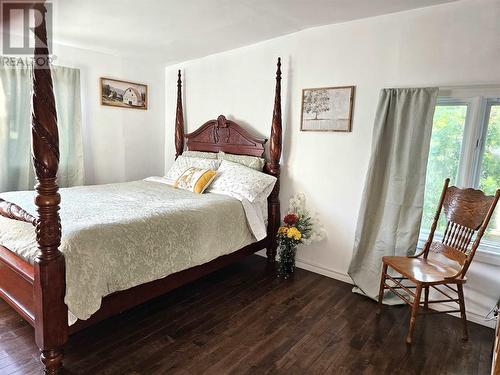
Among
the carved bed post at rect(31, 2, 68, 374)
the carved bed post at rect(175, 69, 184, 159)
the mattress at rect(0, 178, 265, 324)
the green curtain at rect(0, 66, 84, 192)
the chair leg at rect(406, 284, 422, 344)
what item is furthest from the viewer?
the carved bed post at rect(175, 69, 184, 159)

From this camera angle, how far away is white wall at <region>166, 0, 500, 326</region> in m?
2.30

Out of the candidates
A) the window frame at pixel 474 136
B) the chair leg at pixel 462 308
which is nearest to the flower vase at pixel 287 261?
the chair leg at pixel 462 308

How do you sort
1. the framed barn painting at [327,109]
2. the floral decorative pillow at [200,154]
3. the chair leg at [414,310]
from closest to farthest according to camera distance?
the chair leg at [414,310] → the framed barn painting at [327,109] → the floral decorative pillow at [200,154]

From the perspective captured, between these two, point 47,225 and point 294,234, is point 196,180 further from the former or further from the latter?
point 47,225

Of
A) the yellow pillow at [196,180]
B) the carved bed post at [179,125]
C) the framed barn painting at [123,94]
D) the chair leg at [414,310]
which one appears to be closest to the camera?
the chair leg at [414,310]

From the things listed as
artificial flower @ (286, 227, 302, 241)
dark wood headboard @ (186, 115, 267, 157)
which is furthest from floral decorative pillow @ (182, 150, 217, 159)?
artificial flower @ (286, 227, 302, 241)

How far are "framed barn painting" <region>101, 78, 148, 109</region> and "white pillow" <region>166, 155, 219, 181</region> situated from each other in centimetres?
117

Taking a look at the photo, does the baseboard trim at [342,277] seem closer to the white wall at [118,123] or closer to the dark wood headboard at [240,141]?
the dark wood headboard at [240,141]

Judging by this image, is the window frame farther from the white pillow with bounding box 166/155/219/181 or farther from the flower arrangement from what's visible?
the white pillow with bounding box 166/155/219/181

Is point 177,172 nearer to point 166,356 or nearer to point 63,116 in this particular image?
point 63,116

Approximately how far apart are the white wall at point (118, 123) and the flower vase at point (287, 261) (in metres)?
2.54

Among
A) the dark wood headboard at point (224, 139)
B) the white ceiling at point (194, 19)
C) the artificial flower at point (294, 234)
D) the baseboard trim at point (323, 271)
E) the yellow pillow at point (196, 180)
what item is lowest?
the baseboard trim at point (323, 271)

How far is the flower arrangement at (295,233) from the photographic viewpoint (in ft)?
10.0

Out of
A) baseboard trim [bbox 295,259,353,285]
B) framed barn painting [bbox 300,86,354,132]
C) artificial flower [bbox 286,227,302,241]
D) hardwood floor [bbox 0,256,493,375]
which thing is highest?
framed barn painting [bbox 300,86,354,132]
